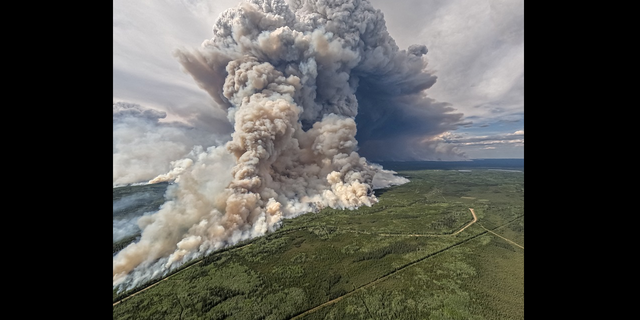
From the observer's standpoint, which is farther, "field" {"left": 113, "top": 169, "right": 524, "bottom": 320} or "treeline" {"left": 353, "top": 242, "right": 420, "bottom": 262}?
"treeline" {"left": 353, "top": 242, "right": 420, "bottom": 262}

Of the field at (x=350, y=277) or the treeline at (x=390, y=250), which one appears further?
the treeline at (x=390, y=250)

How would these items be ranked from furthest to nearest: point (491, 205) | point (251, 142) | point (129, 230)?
point (491, 205), point (251, 142), point (129, 230)

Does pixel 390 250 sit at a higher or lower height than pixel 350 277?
higher

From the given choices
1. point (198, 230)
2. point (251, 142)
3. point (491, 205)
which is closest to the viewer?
point (198, 230)

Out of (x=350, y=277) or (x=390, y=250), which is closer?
(x=350, y=277)
